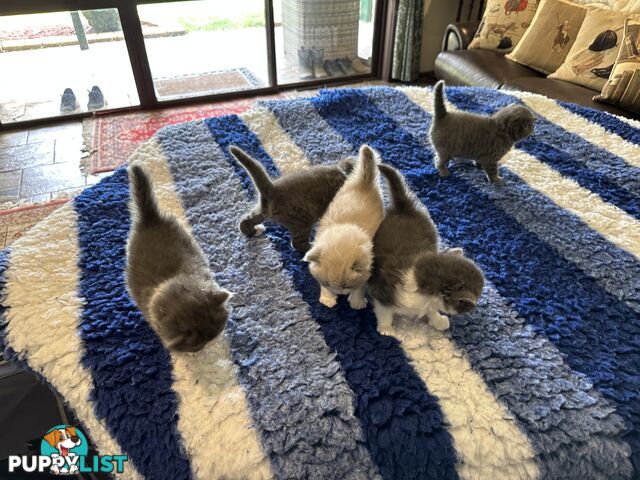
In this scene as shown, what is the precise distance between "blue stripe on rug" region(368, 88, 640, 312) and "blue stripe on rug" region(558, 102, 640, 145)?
0.45 m

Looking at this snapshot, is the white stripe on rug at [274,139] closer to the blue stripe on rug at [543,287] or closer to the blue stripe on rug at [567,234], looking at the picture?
the blue stripe on rug at [543,287]

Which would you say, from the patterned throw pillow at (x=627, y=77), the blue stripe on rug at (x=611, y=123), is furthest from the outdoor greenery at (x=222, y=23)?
the blue stripe on rug at (x=611, y=123)

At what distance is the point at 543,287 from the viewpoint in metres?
0.92

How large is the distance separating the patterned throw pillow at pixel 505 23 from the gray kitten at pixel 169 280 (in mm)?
2512

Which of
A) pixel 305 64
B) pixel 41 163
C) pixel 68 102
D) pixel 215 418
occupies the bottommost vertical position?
pixel 41 163

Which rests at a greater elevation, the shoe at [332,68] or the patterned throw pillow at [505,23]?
the patterned throw pillow at [505,23]

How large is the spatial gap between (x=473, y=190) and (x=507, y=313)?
1.55ft

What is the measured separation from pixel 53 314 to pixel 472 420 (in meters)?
0.83

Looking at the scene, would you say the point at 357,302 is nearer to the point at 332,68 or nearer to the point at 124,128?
the point at 124,128

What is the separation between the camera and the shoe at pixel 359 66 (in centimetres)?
354

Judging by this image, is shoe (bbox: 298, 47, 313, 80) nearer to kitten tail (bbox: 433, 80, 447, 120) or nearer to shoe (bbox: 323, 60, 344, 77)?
shoe (bbox: 323, 60, 344, 77)

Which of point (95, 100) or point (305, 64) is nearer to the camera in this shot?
point (95, 100)

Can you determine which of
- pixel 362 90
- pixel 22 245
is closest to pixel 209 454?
pixel 22 245

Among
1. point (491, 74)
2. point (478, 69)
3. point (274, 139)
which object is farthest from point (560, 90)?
point (274, 139)
